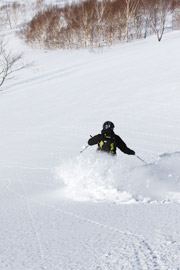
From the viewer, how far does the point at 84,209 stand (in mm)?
4422

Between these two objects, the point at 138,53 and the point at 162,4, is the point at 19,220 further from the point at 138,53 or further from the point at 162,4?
the point at 162,4

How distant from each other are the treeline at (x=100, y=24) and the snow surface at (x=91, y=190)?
36.7 meters

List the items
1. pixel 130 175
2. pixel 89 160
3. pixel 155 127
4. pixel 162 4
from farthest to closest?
pixel 162 4
pixel 155 127
pixel 89 160
pixel 130 175

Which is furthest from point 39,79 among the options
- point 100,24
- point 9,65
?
point 100,24

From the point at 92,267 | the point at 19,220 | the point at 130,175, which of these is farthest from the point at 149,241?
the point at 130,175

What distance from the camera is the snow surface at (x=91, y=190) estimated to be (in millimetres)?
2996

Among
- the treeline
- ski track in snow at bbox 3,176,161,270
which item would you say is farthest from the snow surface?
the treeline

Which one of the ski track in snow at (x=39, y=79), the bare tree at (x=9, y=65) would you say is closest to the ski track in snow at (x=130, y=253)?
the ski track in snow at (x=39, y=79)

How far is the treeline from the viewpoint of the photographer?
50.7 m

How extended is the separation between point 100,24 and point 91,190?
167 feet

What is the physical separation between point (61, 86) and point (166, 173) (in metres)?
20.9

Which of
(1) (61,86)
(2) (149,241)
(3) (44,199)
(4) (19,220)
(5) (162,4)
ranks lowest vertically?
(1) (61,86)

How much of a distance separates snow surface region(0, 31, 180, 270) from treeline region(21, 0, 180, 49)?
36.7 meters

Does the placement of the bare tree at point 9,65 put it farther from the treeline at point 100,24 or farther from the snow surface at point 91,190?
the treeline at point 100,24
